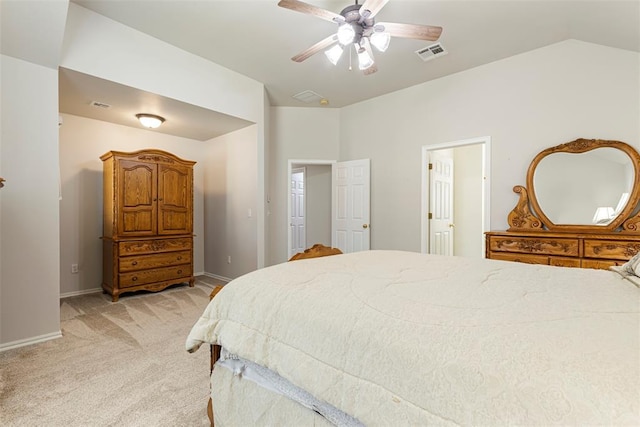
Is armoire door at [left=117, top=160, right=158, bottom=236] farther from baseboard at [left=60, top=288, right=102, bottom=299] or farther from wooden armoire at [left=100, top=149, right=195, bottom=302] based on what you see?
baseboard at [left=60, top=288, right=102, bottom=299]

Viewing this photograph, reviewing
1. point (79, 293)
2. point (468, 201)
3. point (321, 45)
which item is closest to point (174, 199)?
point (79, 293)

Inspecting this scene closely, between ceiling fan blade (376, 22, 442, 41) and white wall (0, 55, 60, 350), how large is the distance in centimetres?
278

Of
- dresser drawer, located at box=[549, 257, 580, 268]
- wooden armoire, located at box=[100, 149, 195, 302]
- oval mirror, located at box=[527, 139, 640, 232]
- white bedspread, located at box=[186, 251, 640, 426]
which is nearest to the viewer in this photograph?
white bedspread, located at box=[186, 251, 640, 426]

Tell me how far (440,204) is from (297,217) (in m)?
3.47

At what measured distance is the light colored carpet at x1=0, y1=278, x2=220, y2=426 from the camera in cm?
158

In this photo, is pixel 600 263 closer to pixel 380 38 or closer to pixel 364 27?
pixel 380 38

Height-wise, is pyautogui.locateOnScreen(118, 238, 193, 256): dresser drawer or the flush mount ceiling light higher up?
the flush mount ceiling light

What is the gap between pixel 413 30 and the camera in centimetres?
212

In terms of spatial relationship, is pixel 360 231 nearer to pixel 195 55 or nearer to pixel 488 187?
pixel 488 187

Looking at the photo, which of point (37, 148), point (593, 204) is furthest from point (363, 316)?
point (593, 204)

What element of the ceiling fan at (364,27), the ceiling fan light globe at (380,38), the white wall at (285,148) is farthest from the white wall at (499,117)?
the ceiling fan light globe at (380,38)

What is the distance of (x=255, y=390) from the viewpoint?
1123 millimetres

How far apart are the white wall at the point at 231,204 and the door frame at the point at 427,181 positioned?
230 cm

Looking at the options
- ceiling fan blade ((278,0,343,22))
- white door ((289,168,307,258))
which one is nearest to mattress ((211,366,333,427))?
Result: ceiling fan blade ((278,0,343,22))
